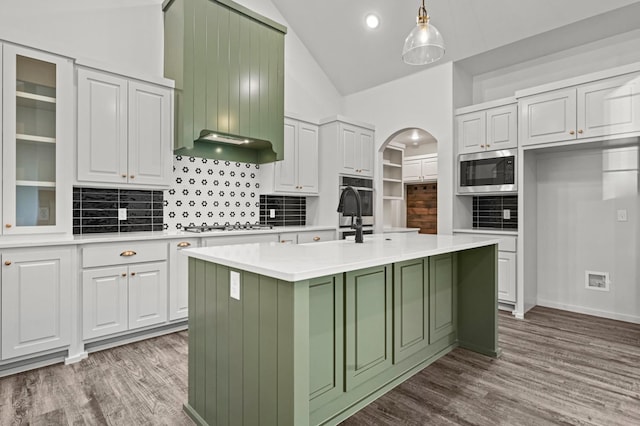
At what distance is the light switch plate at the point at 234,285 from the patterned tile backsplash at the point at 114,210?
2.29 metres

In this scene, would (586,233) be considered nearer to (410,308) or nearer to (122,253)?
(410,308)

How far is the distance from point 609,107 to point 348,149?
2.76 meters

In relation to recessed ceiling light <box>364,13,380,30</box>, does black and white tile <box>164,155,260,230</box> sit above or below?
below

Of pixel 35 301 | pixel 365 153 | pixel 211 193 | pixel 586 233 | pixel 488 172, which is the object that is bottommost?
pixel 35 301

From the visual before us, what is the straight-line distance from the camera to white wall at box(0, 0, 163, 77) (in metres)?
2.91

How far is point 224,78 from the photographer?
11.7 ft

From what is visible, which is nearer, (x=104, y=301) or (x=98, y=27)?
(x=104, y=301)

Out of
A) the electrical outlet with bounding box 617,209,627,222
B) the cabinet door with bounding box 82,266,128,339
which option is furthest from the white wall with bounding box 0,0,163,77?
the electrical outlet with bounding box 617,209,627,222

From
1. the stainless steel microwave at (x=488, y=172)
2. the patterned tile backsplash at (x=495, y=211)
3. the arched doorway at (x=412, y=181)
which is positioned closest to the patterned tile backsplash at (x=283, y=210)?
the arched doorway at (x=412, y=181)

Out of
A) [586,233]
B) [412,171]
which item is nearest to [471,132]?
[586,233]

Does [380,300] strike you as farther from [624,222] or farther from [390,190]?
[390,190]

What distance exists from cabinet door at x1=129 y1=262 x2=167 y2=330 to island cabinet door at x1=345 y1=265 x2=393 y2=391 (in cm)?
189

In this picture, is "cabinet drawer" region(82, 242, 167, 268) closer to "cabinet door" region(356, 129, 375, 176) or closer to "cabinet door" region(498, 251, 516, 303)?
"cabinet door" region(356, 129, 375, 176)

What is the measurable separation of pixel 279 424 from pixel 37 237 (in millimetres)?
2263
